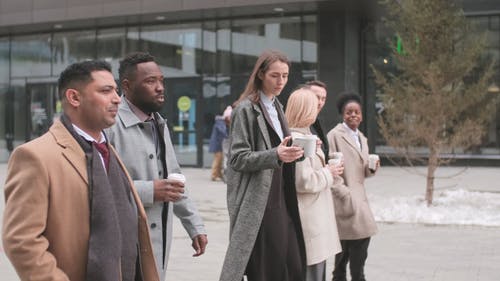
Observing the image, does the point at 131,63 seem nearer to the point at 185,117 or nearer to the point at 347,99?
the point at 347,99

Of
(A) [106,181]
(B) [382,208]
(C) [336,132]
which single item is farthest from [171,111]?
(A) [106,181]

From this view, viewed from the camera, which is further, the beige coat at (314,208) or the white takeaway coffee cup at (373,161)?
the white takeaway coffee cup at (373,161)

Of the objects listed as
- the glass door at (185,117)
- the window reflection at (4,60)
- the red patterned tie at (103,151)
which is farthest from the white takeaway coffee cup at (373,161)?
the window reflection at (4,60)

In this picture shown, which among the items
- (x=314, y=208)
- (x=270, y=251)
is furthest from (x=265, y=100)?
(x=270, y=251)

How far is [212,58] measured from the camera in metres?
20.7

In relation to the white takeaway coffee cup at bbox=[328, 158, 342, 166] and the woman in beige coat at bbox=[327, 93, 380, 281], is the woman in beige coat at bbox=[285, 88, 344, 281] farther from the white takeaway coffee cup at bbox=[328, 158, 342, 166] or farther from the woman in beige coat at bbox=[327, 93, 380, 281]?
the woman in beige coat at bbox=[327, 93, 380, 281]

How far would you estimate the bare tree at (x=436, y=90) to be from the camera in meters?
11.5

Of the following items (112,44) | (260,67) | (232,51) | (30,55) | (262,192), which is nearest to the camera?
(262,192)

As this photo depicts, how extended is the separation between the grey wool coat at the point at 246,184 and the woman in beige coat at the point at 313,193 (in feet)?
1.13

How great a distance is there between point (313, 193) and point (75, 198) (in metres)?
2.20

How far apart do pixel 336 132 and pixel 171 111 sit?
1568 cm

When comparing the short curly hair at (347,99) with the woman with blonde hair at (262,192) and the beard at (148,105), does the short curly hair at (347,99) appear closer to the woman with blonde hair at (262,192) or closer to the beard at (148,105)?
the woman with blonde hair at (262,192)

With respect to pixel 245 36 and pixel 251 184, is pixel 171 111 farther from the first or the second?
pixel 251 184

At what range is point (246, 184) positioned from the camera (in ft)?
13.7
